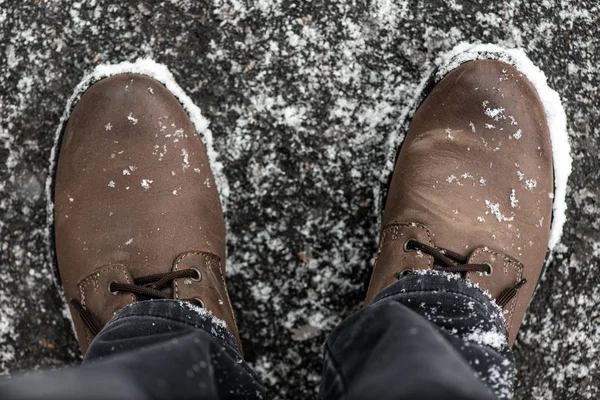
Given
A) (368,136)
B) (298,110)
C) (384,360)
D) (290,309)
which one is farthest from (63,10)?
(384,360)

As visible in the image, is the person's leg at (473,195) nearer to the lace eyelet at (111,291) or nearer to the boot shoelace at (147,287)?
the boot shoelace at (147,287)

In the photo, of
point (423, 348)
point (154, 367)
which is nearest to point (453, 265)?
point (423, 348)

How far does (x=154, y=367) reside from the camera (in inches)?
24.6

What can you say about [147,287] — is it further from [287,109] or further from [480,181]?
[480,181]

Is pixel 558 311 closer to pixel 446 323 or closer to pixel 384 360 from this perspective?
pixel 446 323

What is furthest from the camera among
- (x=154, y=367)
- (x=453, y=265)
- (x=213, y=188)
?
(x=213, y=188)

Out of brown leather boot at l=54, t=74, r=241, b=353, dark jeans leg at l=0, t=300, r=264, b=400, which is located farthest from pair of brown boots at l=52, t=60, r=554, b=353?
dark jeans leg at l=0, t=300, r=264, b=400

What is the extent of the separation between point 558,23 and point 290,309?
85 centimetres

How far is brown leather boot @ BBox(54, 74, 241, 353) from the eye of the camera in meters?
1.00

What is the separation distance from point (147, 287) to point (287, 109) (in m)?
0.46

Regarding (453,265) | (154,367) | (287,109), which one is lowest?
(453,265)

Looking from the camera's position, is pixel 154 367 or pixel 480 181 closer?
pixel 154 367

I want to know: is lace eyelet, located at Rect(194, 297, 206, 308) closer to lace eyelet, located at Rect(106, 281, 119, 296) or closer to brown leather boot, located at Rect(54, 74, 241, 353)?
brown leather boot, located at Rect(54, 74, 241, 353)

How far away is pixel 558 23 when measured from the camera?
42.8 inches
